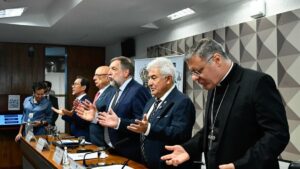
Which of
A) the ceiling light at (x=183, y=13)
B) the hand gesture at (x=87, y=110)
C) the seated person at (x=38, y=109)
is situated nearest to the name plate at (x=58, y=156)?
the hand gesture at (x=87, y=110)

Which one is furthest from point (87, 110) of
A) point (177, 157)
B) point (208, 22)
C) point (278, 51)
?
point (208, 22)

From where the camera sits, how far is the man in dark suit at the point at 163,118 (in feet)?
6.38

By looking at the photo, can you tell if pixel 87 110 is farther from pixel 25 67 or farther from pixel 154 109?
pixel 25 67

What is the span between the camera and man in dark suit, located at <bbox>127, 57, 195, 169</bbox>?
1.94 metres

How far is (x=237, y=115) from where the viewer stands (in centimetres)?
141

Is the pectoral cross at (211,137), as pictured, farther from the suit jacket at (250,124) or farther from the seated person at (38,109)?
the seated person at (38,109)

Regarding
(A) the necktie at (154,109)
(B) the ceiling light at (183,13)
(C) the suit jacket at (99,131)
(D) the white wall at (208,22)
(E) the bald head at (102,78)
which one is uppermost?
(B) the ceiling light at (183,13)

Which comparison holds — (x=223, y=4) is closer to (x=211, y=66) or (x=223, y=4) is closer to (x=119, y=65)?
(x=119, y=65)

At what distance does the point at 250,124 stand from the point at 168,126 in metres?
0.71

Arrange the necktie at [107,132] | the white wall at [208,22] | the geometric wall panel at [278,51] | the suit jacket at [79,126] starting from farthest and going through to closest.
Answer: the suit jacket at [79,126] < the white wall at [208,22] < the geometric wall panel at [278,51] < the necktie at [107,132]

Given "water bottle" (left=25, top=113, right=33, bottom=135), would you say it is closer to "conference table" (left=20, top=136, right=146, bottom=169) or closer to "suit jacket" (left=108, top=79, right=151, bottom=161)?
"conference table" (left=20, top=136, right=146, bottom=169)

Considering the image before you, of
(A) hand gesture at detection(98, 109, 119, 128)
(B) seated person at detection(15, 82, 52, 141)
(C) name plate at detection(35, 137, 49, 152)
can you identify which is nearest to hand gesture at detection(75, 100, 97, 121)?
(C) name plate at detection(35, 137, 49, 152)

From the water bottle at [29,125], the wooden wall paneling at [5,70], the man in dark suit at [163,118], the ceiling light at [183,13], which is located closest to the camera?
the man in dark suit at [163,118]

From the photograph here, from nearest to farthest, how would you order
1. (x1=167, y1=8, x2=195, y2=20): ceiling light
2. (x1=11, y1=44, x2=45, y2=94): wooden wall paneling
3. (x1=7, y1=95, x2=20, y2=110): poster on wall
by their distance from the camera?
(x1=167, y1=8, x2=195, y2=20): ceiling light, (x1=7, y1=95, x2=20, y2=110): poster on wall, (x1=11, y1=44, x2=45, y2=94): wooden wall paneling
